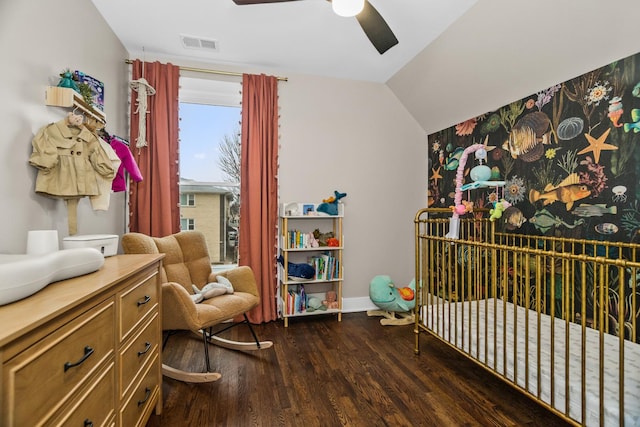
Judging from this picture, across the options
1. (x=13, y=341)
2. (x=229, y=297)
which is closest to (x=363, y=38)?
(x=229, y=297)

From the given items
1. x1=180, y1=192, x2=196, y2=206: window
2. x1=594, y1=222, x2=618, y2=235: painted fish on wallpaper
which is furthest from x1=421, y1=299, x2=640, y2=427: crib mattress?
x1=180, y1=192, x2=196, y2=206: window

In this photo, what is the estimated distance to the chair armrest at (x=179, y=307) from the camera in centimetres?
183

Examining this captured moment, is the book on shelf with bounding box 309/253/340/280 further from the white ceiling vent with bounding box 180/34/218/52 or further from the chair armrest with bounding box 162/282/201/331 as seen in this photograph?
the white ceiling vent with bounding box 180/34/218/52

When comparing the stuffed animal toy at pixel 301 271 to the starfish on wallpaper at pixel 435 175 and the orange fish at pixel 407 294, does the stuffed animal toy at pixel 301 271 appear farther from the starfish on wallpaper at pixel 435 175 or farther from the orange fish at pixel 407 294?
the starfish on wallpaper at pixel 435 175

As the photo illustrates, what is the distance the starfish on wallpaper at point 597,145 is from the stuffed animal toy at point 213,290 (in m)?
2.66

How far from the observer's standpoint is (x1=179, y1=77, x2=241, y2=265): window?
3.10 meters

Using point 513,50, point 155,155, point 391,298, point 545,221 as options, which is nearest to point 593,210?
point 545,221

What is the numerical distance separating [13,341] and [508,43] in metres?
2.92

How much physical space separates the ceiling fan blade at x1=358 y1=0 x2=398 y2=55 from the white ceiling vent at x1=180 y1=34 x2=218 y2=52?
1459 millimetres

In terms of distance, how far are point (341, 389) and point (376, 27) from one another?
84.9 inches

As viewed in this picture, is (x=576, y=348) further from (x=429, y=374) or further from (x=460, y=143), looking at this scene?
(x=460, y=143)

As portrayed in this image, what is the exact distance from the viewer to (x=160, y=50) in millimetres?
2752

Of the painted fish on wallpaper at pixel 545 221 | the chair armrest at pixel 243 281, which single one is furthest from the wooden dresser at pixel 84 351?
the painted fish on wallpaper at pixel 545 221

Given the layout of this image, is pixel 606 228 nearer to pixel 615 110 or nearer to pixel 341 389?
pixel 615 110
